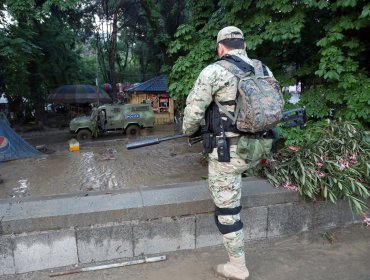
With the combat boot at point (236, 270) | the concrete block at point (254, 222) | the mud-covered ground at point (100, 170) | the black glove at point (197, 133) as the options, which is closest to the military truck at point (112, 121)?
the mud-covered ground at point (100, 170)

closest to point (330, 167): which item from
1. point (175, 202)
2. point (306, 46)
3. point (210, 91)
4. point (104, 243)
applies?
point (175, 202)

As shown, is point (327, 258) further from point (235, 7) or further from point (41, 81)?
point (41, 81)

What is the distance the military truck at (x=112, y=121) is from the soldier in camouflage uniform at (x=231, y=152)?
12978 mm

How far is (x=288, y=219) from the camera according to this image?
11.6ft

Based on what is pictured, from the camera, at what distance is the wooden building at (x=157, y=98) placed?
20.0 m

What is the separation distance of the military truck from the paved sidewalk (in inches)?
497

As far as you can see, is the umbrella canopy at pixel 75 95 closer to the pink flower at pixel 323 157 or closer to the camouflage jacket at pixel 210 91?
the pink flower at pixel 323 157

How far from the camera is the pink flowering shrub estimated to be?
140 inches

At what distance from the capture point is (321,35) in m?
5.11

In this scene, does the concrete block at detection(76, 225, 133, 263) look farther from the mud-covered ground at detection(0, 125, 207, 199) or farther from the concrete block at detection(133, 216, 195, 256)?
the mud-covered ground at detection(0, 125, 207, 199)

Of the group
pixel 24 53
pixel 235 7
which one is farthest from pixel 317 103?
pixel 24 53

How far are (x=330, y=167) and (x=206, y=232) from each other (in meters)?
1.60

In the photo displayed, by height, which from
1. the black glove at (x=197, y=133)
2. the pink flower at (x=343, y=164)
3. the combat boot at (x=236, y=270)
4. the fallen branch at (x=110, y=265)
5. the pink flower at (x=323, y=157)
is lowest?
the fallen branch at (x=110, y=265)

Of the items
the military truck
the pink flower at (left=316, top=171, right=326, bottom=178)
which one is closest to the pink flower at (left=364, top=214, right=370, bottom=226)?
the pink flower at (left=316, top=171, right=326, bottom=178)
